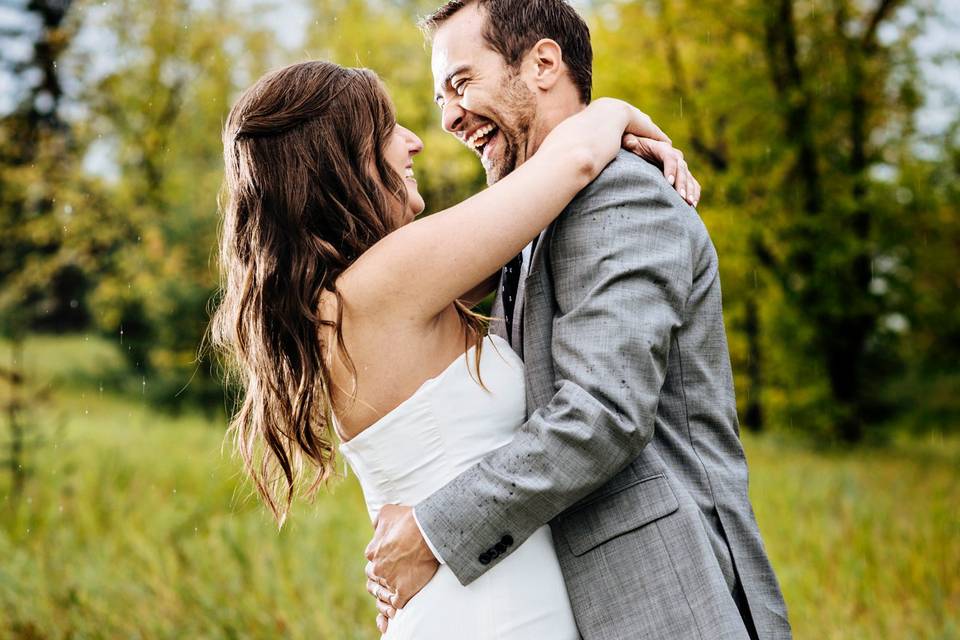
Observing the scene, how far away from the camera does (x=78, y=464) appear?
840 centimetres

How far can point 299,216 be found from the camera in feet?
6.79

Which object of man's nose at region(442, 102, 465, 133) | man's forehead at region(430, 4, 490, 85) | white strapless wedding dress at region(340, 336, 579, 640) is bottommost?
white strapless wedding dress at region(340, 336, 579, 640)

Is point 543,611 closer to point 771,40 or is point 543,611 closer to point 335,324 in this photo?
point 335,324

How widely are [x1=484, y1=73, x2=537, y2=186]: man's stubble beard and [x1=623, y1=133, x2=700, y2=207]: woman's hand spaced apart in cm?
26

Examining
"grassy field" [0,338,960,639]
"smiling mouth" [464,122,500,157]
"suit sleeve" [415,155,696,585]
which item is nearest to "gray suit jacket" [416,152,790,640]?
"suit sleeve" [415,155,696,585]

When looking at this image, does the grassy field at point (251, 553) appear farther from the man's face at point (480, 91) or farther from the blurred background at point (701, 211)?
the man's face at point (480, 91)

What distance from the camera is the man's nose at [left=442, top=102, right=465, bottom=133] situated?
94.3 inches

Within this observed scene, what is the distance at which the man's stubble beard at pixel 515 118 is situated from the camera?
92.2 inches

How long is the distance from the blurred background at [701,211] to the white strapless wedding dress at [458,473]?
390cm

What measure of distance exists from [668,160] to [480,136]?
1.69 feet

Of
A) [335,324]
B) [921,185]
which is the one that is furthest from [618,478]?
[921,185]

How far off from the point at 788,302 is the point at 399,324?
12.3m

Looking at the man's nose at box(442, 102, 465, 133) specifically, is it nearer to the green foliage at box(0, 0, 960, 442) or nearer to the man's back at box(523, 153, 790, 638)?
the man's back at box(523, 153, 790, 638)

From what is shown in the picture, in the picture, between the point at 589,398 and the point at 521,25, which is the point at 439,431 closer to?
the point at 589,398
